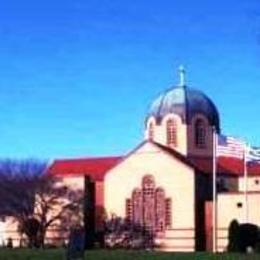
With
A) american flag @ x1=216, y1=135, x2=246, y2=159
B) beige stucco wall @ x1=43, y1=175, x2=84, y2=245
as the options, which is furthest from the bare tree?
american flag @ x1=216, y1=135, x2=246, y2=159

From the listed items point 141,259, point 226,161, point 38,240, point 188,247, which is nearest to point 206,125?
point 226,161

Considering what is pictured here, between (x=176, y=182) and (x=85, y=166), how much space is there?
17133 millimetres

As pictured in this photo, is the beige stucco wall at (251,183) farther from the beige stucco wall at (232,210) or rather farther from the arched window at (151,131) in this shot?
the arched window at (151,131)

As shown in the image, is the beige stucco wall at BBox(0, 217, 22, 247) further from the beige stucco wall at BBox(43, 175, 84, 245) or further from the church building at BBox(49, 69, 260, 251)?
the church building at BBox(49, 69, 260, 251)

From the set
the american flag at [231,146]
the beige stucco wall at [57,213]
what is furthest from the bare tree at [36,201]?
the american flag at [231,146]

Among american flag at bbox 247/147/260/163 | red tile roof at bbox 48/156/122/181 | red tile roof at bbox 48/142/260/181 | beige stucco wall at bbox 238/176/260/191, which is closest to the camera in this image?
american flag at bbox 247/147/260/163

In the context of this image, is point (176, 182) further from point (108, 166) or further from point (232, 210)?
point (108, 166)

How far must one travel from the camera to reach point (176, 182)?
296 ft

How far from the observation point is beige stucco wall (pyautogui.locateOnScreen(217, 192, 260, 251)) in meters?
86.3

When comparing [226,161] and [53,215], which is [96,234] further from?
[226,161]

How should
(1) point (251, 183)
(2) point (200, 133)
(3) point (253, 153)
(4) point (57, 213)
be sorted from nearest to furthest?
(3) point (253, 153), (1) point (251, 183), (4) point (57, 213), (2) point (200, 133)

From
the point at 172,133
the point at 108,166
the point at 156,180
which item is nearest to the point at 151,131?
the point at 172,133

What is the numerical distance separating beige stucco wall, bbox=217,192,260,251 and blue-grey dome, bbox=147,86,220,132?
949 cm

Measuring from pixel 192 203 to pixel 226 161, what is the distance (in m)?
10.4
